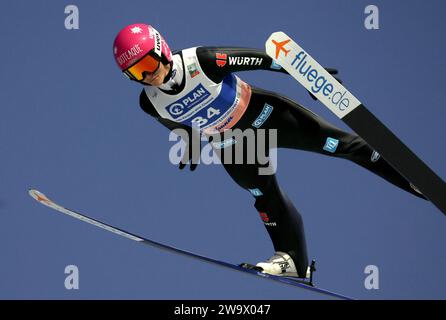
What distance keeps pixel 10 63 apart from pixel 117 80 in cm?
53

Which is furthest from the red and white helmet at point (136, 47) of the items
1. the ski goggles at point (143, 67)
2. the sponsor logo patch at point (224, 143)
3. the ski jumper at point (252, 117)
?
the sponsor logo patch at point (224, 143)

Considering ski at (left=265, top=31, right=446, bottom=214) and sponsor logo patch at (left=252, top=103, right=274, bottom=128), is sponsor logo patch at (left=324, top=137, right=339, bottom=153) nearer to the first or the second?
sponsor logo patch at (left=252, top=103, right=274, bottom=128)

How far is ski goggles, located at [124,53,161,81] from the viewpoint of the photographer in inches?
117

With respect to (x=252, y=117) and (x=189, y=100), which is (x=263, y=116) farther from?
(x=189, y=100)

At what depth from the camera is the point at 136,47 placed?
2.96 metres

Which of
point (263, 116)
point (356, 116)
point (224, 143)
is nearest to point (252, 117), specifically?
point (263, 116)

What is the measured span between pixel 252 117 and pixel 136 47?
56cm

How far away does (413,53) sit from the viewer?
444 cm

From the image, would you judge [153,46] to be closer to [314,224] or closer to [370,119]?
[370,119]

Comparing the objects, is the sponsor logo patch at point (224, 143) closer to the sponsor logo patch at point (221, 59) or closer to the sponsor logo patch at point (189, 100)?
the sponsor logo patch at point (189, 100)

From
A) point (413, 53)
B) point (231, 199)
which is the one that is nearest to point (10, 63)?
point (231, 199)

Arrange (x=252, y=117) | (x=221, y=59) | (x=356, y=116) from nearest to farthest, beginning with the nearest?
(x=356, y=116), (x=221, y=59), (x=252, y=117)

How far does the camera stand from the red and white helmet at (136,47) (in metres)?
2.96

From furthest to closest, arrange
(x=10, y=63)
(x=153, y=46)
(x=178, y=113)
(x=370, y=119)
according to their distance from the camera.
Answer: (x=10, y=63) → (x=178, y=113) → (x=153, y=46) → (x=370, y=119)
